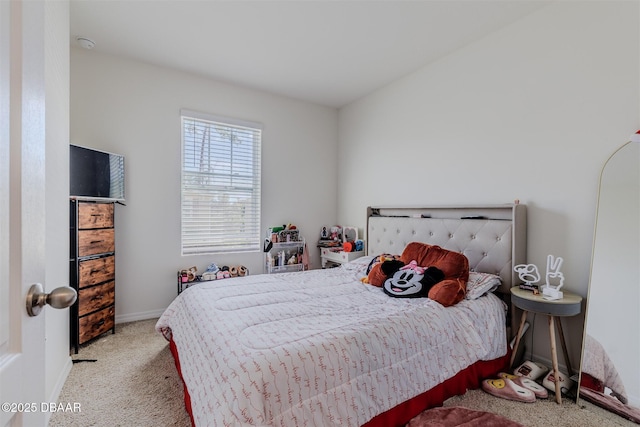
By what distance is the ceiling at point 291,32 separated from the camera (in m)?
2.23

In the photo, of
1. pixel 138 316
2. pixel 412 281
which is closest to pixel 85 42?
pixel 138 316

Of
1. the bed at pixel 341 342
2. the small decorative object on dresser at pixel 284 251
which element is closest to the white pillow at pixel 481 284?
the bed at pixel 341 342

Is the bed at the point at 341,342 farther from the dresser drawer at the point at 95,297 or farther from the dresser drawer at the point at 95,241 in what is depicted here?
the dresser drawer at the point at 95,241

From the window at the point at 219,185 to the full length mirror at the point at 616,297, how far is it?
3.23 m

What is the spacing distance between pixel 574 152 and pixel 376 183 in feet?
6.53

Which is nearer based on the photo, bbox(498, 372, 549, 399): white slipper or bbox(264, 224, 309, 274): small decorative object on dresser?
bbox(498, 372, 549, 399): white slipper

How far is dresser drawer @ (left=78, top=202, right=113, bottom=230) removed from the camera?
7.90ft

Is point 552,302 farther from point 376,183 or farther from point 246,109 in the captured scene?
point 246,109

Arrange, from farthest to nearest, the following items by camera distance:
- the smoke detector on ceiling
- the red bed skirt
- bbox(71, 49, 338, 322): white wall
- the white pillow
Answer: bbox(71, 49, 338, 322): white wall < the smoke detector on ceiling < the white pillow < the red bed skirt

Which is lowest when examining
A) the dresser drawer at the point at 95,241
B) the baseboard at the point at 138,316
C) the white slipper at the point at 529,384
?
the baseboard at the point at 138,316

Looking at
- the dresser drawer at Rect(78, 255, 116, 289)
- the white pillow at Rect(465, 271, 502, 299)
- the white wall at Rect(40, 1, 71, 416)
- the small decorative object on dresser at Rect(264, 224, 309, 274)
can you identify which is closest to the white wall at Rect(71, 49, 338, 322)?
the small decorative object on dresser at Rect(264, 224, 309, 274)

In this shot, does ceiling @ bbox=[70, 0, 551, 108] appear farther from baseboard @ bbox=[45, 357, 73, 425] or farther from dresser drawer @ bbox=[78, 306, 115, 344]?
baseboard @ bbox=[45, 357, 73, 425]

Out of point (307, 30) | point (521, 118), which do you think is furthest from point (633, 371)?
point (307, 30)

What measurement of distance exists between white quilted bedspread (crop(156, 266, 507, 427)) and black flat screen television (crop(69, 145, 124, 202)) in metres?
1.26
